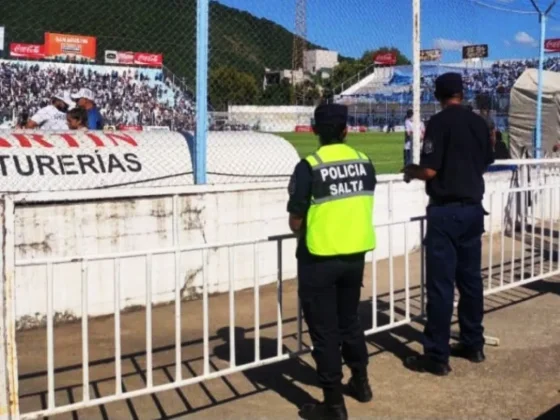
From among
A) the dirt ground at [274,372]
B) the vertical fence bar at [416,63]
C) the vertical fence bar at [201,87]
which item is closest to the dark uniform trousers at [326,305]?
the dirt ground at [274,372]

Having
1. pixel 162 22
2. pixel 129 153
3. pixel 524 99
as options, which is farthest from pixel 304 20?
pixel 524 99

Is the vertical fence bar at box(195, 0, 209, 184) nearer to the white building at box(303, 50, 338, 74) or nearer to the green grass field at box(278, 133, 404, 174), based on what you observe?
the white building at box(303, 50, 338, 74)

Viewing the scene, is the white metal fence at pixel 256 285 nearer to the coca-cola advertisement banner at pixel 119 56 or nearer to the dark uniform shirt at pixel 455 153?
the dark uniform shirt at pixel 455 153

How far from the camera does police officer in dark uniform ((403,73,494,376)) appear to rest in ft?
18.5

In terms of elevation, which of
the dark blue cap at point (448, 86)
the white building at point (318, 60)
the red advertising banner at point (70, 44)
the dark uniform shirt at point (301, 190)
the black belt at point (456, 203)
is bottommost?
the black belt at point (456, 203)

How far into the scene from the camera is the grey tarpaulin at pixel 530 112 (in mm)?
18625

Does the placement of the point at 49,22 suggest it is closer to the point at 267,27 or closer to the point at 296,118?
the point at 267,27

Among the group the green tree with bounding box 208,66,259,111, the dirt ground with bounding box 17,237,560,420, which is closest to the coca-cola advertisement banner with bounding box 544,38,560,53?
the green tree with bounding box 208,66,259,111

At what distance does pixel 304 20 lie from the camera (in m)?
8.75

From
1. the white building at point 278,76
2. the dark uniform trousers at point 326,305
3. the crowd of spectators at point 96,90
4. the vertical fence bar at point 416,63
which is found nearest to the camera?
the dark uniform trousers at point 326,305

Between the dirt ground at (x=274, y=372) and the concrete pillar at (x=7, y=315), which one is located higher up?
the concrete pillar at (x=7, y=315)

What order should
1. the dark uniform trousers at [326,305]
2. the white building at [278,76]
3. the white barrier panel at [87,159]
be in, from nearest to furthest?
1. the dark uniform trousers at [326,305]
2. the white barrier panel at [87,159]
3. the white building at [278,76]

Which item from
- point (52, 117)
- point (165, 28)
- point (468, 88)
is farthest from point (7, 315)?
point (468, 88)

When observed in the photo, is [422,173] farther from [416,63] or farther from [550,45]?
[550,45]
